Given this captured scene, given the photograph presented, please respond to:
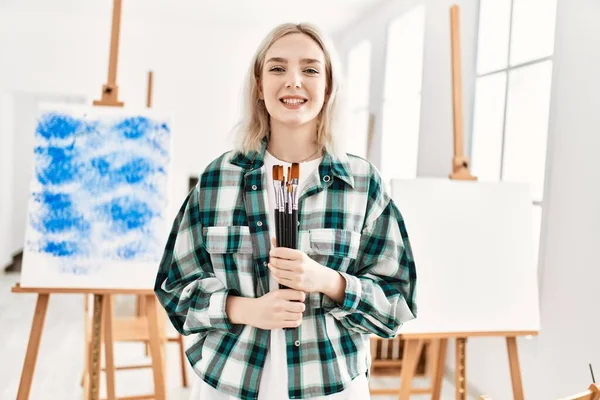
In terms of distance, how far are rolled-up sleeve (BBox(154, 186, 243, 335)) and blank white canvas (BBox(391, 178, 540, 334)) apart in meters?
1.07

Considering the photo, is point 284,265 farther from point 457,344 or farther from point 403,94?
point 403,94

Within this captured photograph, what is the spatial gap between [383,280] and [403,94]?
3.52 meters

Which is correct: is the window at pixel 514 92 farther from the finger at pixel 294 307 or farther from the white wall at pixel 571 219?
the finger at pixel 294 307

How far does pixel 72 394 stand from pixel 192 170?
3.43 m

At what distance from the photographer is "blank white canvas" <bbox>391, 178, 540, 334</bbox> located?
6.70 feet

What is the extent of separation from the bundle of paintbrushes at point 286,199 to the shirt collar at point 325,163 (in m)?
0.17

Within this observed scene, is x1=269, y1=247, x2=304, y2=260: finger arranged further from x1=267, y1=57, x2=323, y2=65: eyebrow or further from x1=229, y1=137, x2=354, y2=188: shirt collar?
x1=267, y1=57, x2=323, y2=65: eyebrow

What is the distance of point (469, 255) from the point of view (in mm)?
2078

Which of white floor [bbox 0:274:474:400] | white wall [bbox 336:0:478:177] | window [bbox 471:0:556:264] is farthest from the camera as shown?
white wall [bbox 336:0:478:177]

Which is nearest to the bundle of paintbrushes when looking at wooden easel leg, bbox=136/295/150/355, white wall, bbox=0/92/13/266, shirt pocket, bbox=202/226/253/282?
shirt pocket, bbox=202/226/253/282

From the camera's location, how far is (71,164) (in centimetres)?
A: 197

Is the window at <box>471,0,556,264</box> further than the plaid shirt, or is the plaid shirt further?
the window at <box>471,0,556,264</box>

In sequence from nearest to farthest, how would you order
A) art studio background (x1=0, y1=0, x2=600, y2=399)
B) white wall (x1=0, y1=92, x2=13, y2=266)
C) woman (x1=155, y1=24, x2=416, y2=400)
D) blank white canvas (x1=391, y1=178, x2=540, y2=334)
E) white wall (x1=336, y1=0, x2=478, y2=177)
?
woman (x1=155, y1=24, x2=416, y2=400) < blank white canvas (x1=391, y1=178, x2=540, y2=334) < art studio background (x1=0, y1=0, x2=600, y2=399) < white wall (x1=336, y1=0, x2=478, y2=177) < white wall (x1=0, y1=92, x2=13, y2=266)

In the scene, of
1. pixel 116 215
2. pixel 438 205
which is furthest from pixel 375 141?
pixel 116 215
